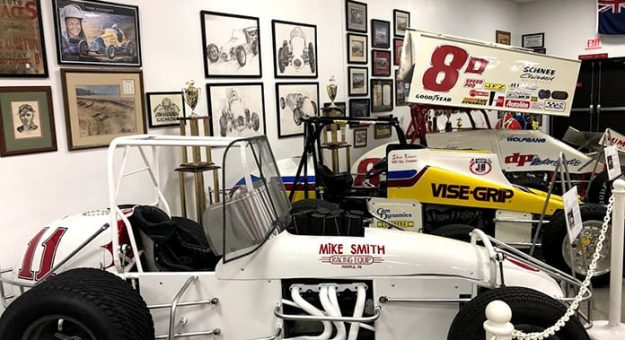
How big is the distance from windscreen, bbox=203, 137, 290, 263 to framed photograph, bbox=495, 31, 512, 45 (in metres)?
9.23

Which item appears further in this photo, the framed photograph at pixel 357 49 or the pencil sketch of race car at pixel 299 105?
the framed photograph at pixel 357 49

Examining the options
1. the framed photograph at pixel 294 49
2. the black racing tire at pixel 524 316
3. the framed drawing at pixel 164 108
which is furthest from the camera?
the framed photograph at pixel 294 49

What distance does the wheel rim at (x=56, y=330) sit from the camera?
7.66 ft

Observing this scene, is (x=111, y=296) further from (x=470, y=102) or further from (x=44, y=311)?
(x=470, y=102)

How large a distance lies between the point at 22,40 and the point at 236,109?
7.18ft

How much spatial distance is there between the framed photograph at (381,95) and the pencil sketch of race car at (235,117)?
246 centimetres

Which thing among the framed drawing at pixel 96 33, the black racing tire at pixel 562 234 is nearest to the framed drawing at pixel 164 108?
the framed drawing at pixel 96 33

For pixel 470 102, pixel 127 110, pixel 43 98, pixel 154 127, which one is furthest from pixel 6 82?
pixel 470 102

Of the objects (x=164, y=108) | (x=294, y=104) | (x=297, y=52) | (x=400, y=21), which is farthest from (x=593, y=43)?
(x=164, y=108)

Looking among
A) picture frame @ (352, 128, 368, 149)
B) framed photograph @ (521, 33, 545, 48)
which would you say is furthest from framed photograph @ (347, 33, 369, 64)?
framed photograph @ (521, 33, 545, 48)

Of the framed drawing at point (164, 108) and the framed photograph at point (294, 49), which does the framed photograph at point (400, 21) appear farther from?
the framed drawing at point (164, 108)

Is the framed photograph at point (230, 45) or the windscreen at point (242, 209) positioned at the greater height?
the framed photograph at point (230, 45)

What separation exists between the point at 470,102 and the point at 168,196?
3.07 meters

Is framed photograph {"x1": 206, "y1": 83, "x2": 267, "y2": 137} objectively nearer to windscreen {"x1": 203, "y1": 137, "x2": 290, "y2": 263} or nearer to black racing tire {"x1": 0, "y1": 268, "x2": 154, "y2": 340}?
windscreen {"x1": 203, "y1": 137, "x2": 290, "y2": 263}
